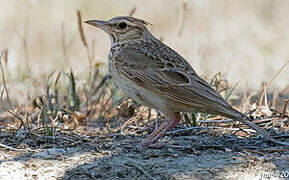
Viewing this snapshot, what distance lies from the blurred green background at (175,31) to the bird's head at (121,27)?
11.6 ft

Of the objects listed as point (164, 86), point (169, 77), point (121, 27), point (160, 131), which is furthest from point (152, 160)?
point (121, 27)

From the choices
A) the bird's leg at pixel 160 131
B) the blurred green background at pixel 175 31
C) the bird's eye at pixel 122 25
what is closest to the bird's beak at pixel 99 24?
the bird's eye at pixel 122 25

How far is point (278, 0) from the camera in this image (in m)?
12.1

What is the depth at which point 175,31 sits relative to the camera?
11594 mm

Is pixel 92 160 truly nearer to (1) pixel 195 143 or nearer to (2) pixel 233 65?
(1) pixel 195 143

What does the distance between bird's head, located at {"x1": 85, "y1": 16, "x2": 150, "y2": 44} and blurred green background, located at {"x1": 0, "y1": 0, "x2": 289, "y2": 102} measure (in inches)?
139

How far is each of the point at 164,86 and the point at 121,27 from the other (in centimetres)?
113

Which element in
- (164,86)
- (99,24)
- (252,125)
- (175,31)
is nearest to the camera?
(252,125)

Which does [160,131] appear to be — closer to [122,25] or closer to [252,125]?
[252,125]

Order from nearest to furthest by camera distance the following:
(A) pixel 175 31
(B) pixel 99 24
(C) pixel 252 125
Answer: (C) pixel 252 125
(B) pixel 99 24
(A) pixel 175 31

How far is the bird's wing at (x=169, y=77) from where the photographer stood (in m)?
4.89

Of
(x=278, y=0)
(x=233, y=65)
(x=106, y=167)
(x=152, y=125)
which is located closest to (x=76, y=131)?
(x=152, y=125)

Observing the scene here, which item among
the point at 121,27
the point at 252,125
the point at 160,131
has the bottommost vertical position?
the point at 160,131

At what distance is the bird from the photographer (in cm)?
487
